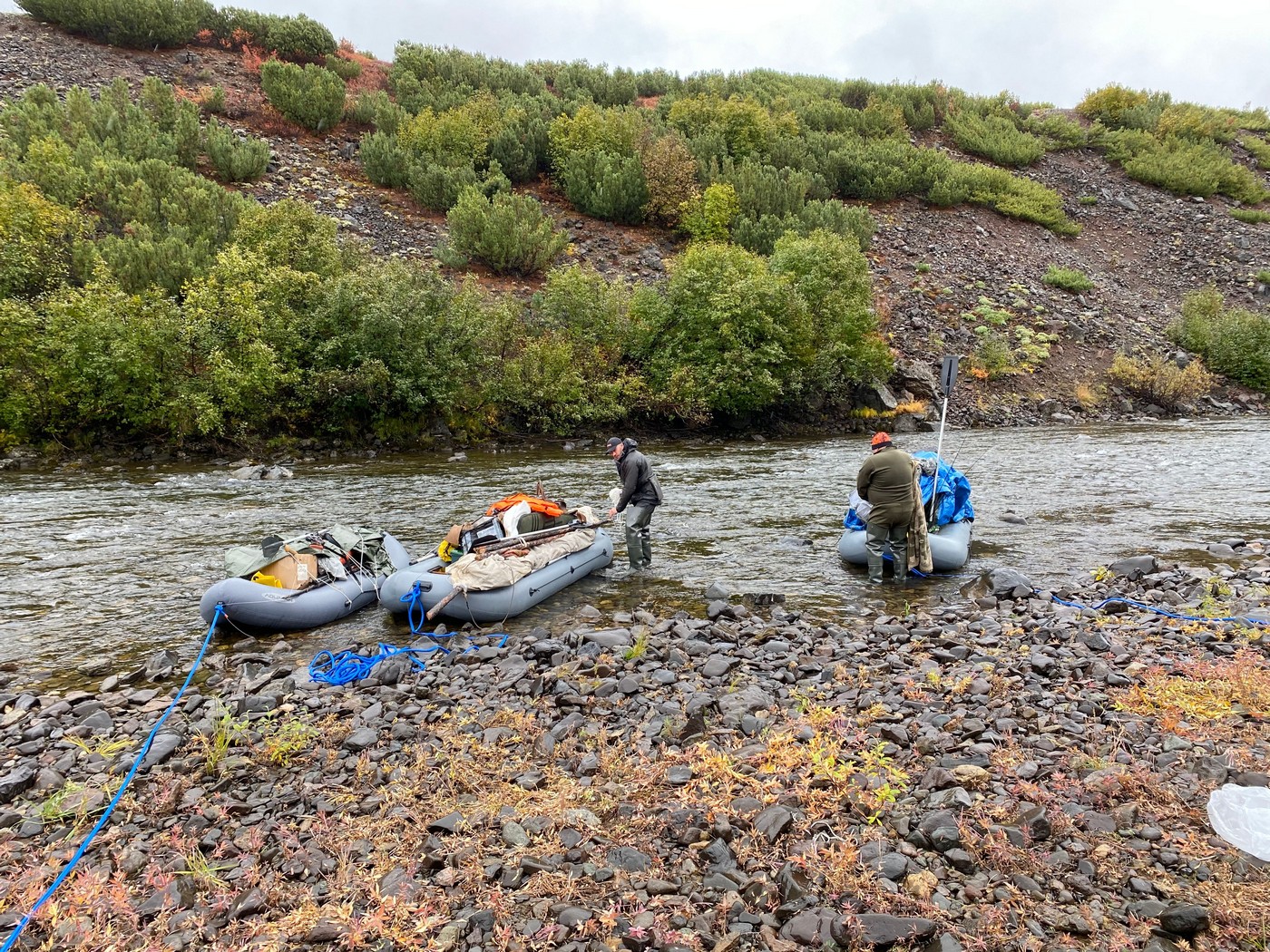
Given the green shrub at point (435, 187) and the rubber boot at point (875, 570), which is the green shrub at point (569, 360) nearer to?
the green shrub at point (435, 187)

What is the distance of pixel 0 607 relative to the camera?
30.1ft

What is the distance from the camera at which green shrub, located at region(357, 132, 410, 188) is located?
1400 inches

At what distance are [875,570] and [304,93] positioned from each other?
41736mm

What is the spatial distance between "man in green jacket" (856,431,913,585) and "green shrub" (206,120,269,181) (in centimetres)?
3244

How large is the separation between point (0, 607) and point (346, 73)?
44.6 metres

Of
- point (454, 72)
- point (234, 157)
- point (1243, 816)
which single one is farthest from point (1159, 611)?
point (454, 72)

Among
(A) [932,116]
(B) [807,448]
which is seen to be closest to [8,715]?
(B) [807,448]

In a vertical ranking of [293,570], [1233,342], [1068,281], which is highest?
[1068,281]

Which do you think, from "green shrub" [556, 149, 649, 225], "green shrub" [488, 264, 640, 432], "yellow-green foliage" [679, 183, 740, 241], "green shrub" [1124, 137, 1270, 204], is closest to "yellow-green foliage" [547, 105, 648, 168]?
"green shrub" [556, 149, 649, 225]

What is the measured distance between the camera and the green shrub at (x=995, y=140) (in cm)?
5012

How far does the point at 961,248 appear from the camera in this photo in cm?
3884

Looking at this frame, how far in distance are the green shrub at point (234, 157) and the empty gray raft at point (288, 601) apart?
2905 cm

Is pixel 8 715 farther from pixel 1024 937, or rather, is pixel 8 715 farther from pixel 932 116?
pixel 932 116

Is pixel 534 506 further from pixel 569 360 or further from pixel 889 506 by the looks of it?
pixel 569 360
